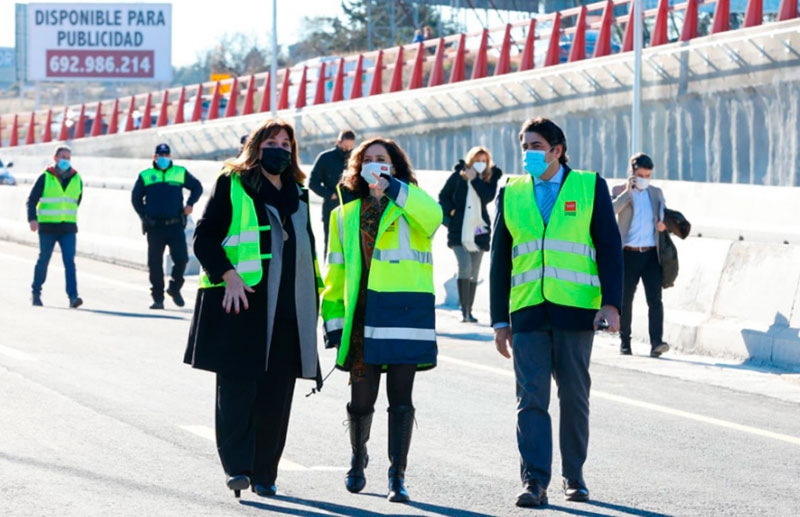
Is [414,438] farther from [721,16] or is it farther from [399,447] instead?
[721,16]

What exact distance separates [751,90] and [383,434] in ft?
56.9

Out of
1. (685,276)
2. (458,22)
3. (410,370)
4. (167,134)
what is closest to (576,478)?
(410,370)

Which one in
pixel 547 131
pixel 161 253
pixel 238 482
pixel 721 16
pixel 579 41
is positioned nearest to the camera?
pixel 238 482

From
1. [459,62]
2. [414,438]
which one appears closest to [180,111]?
[459,62]

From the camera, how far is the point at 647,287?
15023 millimetres

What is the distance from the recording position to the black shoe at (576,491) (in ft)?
27.5

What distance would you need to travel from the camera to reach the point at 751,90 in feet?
87.6

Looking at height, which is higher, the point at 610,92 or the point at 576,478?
the point at 610,92

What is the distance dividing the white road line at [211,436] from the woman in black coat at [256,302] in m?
0.77

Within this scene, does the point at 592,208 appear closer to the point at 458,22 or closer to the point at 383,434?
the point at 383,434

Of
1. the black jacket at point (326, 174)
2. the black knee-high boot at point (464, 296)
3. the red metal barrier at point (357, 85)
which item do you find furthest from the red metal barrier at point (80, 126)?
the black knee-high boot at point (464, 296)

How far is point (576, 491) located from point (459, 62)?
2861cm

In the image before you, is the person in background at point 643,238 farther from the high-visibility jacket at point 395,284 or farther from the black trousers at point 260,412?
the black trousers at point 260,412

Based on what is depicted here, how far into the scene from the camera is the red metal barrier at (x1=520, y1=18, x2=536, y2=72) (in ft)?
111
